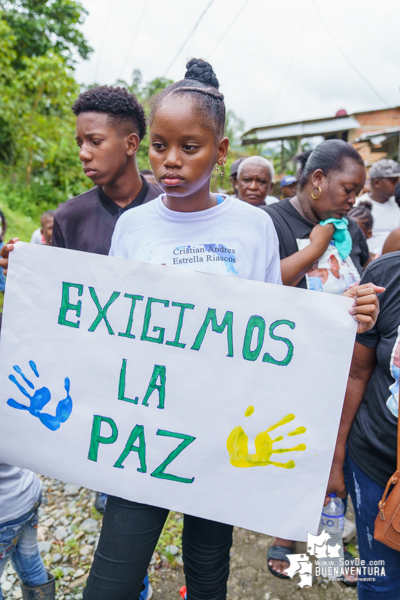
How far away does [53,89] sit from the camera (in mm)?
11898

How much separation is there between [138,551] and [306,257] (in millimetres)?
1294

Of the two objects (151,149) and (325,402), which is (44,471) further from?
(151,149)

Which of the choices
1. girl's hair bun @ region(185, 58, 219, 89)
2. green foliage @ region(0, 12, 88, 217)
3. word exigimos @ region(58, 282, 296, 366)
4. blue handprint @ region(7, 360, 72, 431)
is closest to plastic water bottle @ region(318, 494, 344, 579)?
word exigimos @ region(58, 282, 296, 366)

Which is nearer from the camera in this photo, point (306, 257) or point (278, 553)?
point (306, 257)

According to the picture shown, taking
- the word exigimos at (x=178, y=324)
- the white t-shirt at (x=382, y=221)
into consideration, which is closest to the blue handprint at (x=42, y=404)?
the word exigimos at (x=178, y=324)

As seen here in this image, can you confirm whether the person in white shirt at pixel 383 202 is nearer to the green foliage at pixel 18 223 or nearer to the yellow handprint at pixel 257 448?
the yellow handprint at pixel 257 448

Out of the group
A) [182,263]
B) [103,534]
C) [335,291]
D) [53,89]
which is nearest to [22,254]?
[182,263]

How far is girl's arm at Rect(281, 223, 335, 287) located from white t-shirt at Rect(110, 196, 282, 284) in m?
0.46

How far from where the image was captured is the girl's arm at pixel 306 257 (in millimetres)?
1941

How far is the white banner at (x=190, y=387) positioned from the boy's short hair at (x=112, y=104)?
0.80 m

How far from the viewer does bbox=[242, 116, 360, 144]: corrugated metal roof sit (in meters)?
15.2

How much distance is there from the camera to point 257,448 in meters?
1.34

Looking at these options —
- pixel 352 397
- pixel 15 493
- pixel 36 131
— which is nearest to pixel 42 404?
pixel 15 493

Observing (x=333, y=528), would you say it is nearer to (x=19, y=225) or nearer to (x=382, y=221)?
(x=382, y=221)
